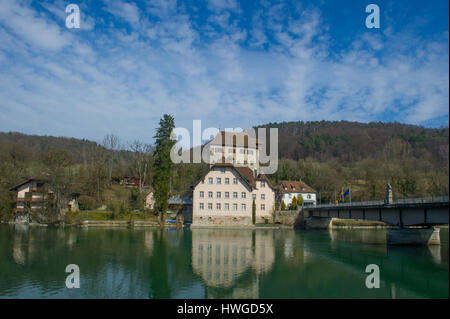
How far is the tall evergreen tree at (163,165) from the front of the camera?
1933 inches

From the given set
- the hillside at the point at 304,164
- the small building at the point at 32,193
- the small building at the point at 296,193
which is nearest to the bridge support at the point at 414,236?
the hillside at the point at 304,164

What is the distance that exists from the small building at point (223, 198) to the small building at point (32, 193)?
24.0 meters

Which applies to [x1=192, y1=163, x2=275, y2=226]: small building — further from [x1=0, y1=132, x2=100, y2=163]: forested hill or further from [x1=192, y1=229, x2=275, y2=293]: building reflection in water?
[x1=0, y1=132, x2=100, y2=163]: forested hill

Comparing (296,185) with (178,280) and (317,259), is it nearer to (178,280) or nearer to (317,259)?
(317,259)

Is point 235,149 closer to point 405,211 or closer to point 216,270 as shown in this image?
point 405,211

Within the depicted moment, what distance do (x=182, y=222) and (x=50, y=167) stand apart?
23518mm

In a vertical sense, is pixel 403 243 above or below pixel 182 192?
below

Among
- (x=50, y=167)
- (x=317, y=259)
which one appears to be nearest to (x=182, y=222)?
(x=50, y=167)

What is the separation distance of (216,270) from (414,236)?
68.7ft

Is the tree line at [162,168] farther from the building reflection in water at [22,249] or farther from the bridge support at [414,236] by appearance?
the building reflection in water at [22,249]

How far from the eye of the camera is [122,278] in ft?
58.2

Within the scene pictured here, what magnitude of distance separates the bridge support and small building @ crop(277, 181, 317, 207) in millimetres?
36811

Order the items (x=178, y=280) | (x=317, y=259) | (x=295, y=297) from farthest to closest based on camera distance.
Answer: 1. (x=317, y=259)
2. (x=178, y=280)
3. (x=295, y=297)
